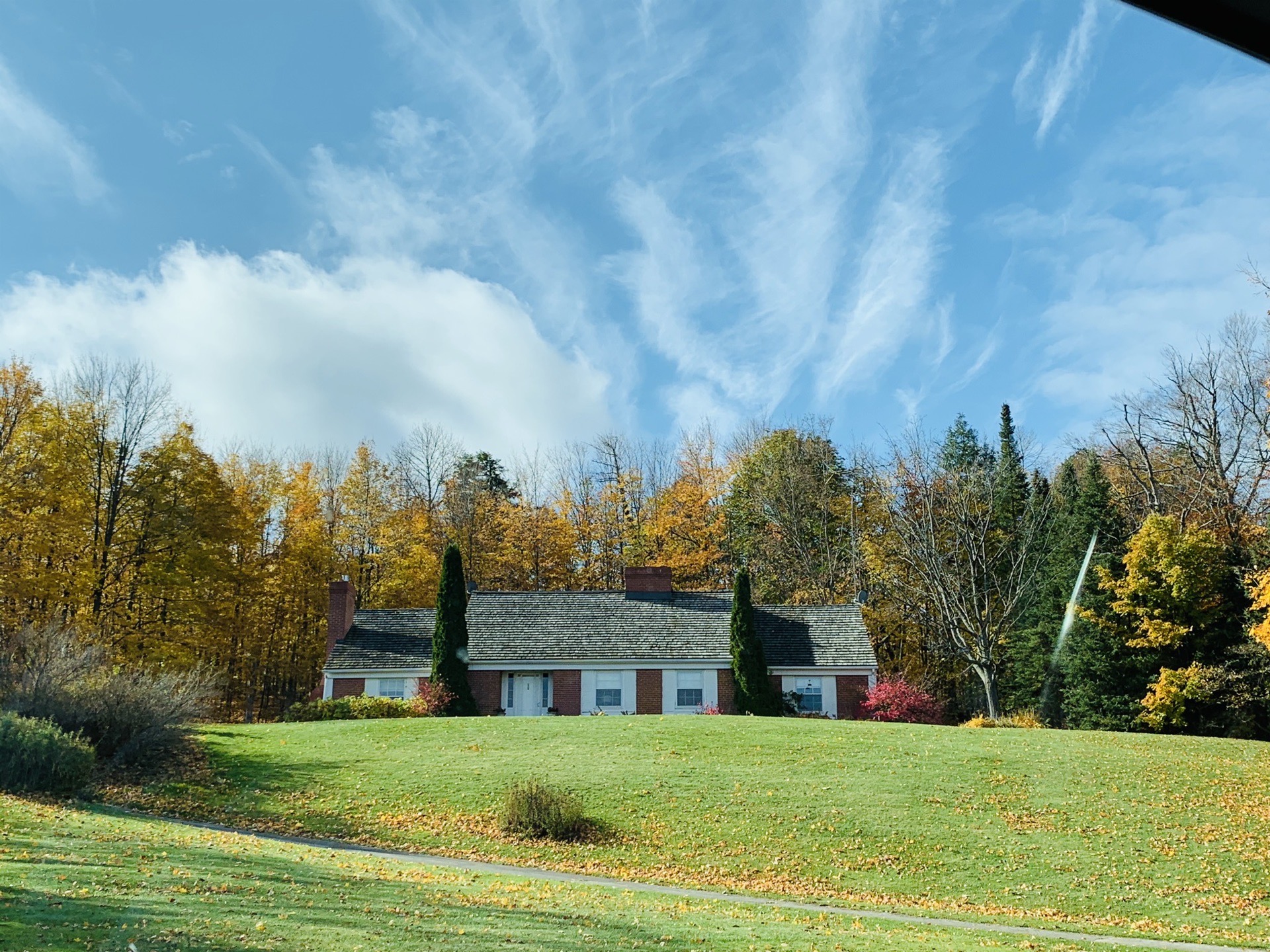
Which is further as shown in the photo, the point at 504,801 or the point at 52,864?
the point at 504,801

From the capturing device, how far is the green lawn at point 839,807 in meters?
16.4

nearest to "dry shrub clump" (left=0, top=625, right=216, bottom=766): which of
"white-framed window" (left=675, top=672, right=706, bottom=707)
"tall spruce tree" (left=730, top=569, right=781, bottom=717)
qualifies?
"white-framed window" (left=675, top=672, right=706, bottom=707)

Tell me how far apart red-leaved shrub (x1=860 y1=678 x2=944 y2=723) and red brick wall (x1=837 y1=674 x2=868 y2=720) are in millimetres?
1521

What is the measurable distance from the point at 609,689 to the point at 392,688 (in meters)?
8.65

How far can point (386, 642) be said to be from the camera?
39.5m

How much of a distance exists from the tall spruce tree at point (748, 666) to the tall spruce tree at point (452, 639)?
10.1 metres

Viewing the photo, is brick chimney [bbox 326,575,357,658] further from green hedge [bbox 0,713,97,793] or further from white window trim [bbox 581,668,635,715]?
green hedge [bbox 0,713,97,793]

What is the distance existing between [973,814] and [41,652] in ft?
70.8

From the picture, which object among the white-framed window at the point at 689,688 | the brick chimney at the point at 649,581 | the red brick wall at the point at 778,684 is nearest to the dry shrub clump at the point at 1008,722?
the red brick wall at the point at 778,684

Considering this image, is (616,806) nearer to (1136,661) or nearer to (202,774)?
(202,774)

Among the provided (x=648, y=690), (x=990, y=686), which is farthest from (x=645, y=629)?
(x=990, y=686)

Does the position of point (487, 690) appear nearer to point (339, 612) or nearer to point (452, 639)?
point (452, 639)

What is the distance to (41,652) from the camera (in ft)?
74.7

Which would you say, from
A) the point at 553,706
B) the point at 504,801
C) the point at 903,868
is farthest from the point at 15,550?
the point at 903,868
